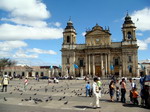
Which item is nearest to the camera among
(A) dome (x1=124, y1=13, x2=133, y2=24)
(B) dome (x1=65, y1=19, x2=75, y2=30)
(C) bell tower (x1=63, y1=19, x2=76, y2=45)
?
(A) dome (x1=124, y1=13, x2=133, y2=24)

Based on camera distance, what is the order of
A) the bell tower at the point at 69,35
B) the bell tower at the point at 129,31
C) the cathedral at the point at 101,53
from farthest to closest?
the bell tower at the point at 69,35 → the bell tower at the point at 129,31 → the cathedral at the point at 101,53

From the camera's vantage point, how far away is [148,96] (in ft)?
36.0

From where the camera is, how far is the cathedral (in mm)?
65188

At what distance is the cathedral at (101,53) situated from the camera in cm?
6519

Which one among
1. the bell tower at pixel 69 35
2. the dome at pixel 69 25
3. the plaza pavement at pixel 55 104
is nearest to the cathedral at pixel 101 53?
the bell tower at pixel 69 35

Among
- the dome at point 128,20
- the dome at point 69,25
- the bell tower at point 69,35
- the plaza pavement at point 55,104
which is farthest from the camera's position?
the dome at point 69,25

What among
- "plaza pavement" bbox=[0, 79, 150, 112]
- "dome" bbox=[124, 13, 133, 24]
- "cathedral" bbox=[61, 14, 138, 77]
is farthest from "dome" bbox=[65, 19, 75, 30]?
"plaza pavement" bbox=[0, 79, 150, 112]

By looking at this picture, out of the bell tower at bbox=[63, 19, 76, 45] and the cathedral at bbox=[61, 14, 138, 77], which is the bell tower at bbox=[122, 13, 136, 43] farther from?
the bell tower at bbox=[63, 19, 76, 45]

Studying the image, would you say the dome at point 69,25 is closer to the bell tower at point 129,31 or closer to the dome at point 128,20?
the bell tower at point 129,31

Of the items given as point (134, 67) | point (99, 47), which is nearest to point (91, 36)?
point (99, 47)

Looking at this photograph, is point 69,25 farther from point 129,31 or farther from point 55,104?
point 55,104

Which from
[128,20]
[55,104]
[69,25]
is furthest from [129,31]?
[55,104]

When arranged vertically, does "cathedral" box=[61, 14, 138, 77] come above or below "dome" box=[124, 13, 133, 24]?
below

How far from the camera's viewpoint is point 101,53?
2648 inches
